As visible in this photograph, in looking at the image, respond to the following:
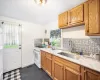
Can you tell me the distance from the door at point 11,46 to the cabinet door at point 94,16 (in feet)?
9.14

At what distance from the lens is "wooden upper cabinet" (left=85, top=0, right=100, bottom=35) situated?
57.2 inches

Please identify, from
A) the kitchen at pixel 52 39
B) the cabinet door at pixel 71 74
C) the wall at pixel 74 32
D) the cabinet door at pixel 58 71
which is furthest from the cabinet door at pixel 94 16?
the cabinet door at pixel 58 71

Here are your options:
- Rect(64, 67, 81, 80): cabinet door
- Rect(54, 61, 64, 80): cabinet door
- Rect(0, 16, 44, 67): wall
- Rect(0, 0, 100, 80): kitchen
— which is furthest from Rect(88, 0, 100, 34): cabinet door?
Rect(0, 16, 44, 67): wall

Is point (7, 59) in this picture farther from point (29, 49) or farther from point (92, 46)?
point (92, 46)

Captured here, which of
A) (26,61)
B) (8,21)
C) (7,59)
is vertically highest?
(8,21)

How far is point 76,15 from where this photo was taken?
1.92 meters

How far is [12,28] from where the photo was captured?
3.12 meters

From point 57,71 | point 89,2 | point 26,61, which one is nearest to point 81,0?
point 89,2

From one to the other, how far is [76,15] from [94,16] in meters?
0.49

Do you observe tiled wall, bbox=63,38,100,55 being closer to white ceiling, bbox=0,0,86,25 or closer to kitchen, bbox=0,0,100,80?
kitchen, bbox=0,0,100,80

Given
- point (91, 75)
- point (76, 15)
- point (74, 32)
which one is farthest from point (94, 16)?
point (91, 75)

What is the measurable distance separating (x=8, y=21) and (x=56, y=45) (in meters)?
2.19

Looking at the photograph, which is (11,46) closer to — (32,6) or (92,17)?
(32,6)

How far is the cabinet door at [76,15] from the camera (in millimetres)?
1777
